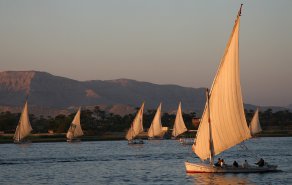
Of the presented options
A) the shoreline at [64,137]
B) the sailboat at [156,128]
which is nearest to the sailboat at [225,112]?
the sailboat at [156,128]

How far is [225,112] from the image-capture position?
52.8m

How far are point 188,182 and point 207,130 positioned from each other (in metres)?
4.39

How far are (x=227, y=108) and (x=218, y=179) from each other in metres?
5.92

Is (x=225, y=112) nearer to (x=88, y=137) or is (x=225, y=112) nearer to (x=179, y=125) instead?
(x=179, y=125)

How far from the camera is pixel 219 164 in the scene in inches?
2272

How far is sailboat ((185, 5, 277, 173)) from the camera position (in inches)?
2018

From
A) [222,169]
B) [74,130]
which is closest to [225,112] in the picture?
[222,169]

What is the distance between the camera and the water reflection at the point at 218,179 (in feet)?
173

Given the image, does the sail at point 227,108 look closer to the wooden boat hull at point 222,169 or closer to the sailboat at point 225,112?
the sailboat at point 225,112

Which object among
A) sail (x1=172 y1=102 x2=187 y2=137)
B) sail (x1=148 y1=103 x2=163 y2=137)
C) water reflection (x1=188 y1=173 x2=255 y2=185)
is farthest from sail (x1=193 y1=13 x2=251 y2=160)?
sail (x1=148 y1=103 x2=163 y2=137)

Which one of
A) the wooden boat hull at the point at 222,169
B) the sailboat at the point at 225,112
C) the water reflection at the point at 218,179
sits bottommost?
the water reflection at the point at 218,179

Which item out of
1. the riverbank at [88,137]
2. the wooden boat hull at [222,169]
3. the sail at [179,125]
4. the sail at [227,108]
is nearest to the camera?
the sail at [227,108]

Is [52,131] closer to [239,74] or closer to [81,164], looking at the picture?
[81,164]

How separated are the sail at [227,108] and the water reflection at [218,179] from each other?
6.93 feet
